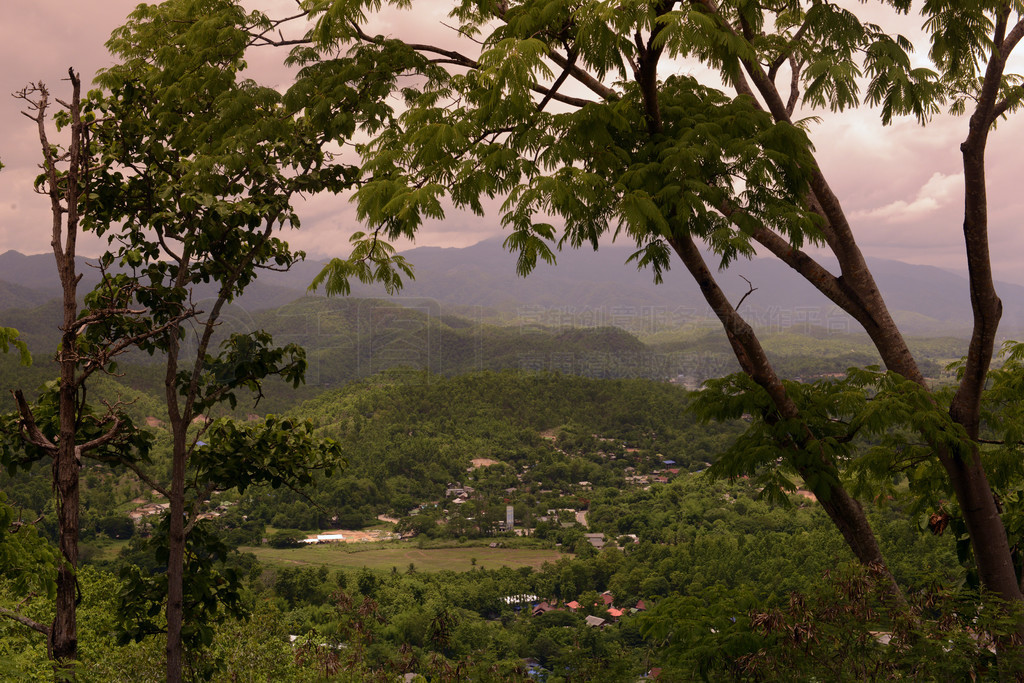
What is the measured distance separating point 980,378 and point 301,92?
5178mm

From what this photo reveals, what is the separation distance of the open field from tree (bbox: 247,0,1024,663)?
47817 mm

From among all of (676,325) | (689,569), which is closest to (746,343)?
(689,569)

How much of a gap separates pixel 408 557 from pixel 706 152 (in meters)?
54.9

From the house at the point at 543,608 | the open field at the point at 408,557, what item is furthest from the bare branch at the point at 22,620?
the open field at the point at 408,557

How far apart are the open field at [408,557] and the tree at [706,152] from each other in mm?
47817

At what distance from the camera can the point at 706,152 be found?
399 cm

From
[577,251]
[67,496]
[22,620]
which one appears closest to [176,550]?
[22,620]

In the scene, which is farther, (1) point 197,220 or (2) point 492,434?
(2) point 492,434

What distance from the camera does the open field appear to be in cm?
5089

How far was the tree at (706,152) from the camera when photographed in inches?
146

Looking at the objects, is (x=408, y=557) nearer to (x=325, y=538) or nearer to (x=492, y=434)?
(x=325, y=538)

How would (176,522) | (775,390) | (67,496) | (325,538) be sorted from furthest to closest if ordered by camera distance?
(325,538) → (176,522) → (775,390) → (67,496)

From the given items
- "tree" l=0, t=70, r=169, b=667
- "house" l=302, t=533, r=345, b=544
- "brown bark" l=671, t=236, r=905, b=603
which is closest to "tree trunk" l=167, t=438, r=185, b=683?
"tree" l=0, t=70, r=169, b=667

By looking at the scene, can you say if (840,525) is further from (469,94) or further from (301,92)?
(301,92)
